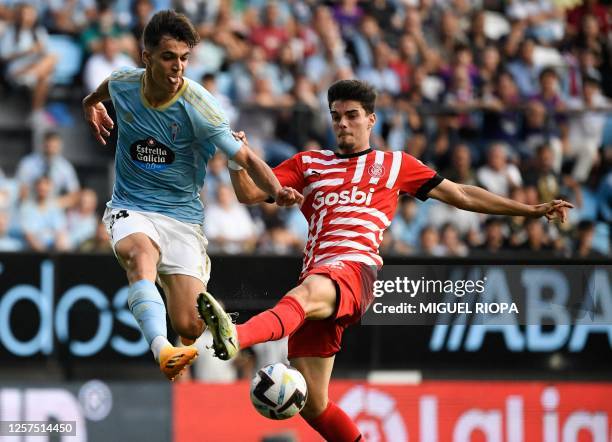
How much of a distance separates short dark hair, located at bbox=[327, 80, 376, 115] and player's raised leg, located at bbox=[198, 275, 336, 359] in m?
1.17

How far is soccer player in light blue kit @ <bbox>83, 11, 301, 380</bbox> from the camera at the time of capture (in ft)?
25.7

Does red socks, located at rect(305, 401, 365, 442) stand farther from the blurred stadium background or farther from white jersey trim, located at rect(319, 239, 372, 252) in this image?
the blurred stadium background

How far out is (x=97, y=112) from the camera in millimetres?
8766

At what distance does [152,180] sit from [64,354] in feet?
8.84

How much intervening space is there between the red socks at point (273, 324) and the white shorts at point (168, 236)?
931mm

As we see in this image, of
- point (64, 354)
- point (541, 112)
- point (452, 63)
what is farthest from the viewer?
point (452, 63)

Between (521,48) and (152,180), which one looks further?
(521,48)

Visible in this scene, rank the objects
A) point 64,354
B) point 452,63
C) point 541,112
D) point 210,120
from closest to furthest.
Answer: point 210,120 → point 64,354 → point 541,112 → point 452,63

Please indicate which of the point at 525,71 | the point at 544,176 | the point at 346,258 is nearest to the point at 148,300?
the point at 346,258

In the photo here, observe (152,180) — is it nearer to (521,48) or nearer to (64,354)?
(64,354)

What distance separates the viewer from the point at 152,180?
27.3ft

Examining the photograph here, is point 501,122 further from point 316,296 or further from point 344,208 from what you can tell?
point 316,296

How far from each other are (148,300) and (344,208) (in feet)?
4.60

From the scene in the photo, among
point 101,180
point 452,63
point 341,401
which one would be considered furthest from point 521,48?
point 341,401
